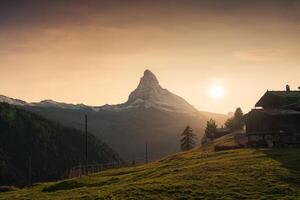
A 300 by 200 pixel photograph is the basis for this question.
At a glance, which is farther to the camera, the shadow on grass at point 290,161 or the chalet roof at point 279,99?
the chalet roof at point 279,99

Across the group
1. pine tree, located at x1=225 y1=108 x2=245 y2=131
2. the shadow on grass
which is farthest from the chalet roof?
pine tree, located at x1=225 y1=108 x2=245 y2=131

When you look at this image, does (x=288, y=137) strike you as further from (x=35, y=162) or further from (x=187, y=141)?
(x=35, y=162)

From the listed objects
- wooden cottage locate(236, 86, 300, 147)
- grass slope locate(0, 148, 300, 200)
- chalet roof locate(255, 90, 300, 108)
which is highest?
chalet roof locate(255, 90, 300, 108)

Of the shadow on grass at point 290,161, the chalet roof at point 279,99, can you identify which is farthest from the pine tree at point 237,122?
the shadow on grass at point 290,161

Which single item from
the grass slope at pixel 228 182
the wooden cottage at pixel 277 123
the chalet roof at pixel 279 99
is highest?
the chalet roof at pixel 279 99

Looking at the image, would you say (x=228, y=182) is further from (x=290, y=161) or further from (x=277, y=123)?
(x=277, y=123)

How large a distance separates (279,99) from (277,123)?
13.4 m

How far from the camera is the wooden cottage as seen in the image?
75.1 m

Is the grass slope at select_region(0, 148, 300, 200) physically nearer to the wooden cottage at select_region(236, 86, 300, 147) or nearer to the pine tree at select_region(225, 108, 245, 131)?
the wooden cottage at select_region(236, 86, 300, 147)

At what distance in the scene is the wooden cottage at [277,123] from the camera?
75.1 meters

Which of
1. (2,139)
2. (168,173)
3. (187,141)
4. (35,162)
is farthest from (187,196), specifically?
(2,139)

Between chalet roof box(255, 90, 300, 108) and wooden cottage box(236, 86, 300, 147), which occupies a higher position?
chalet roof box(255, 90, 300, 108)

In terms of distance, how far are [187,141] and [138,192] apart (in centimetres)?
11007

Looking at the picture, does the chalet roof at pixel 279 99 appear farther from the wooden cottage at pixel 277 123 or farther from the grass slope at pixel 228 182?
the grass slope at pixel 228 182
